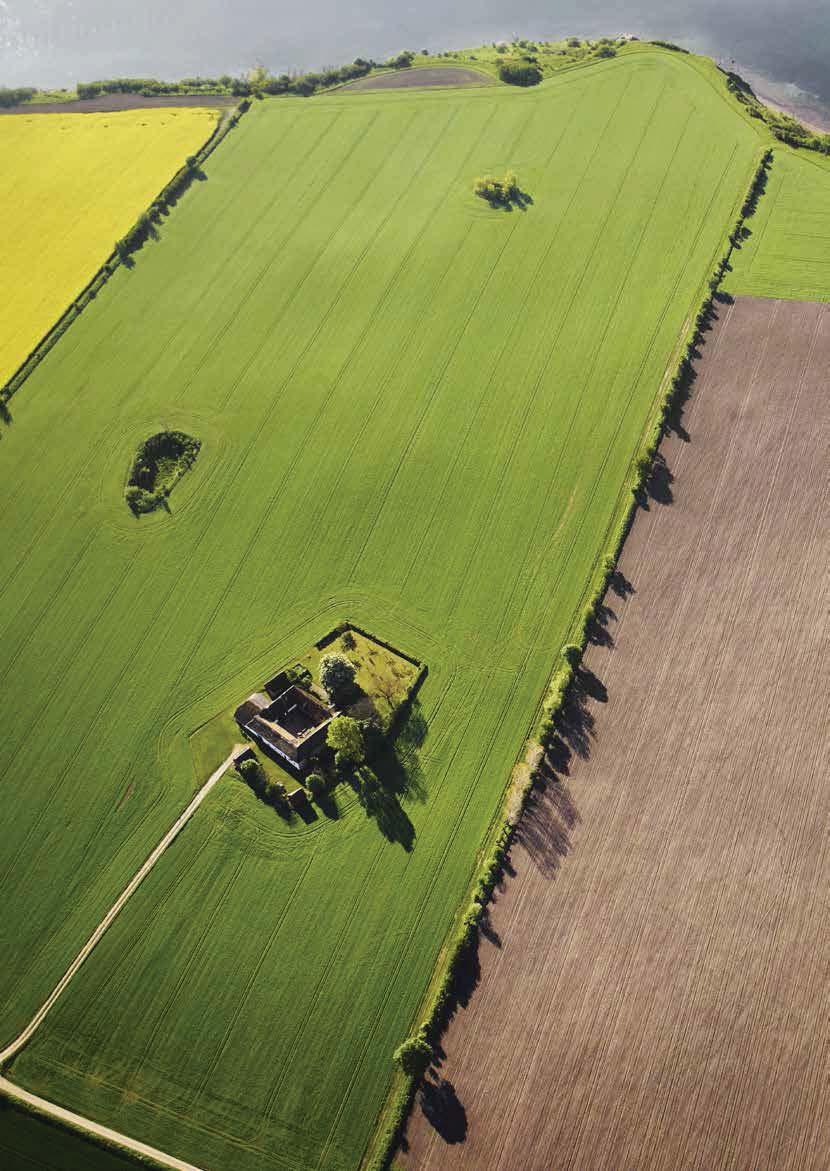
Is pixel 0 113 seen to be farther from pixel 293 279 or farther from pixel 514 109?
pixel 514 109

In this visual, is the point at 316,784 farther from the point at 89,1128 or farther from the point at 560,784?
the point at 89,1128

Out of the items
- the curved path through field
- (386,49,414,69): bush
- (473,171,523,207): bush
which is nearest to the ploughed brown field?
the curved path through field

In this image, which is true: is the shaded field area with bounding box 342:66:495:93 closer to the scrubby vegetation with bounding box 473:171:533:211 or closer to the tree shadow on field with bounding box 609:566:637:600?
the scrubby vegetation with bounding box 473:171:533:211

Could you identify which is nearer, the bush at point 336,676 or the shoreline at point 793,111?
the bush at point 336,676

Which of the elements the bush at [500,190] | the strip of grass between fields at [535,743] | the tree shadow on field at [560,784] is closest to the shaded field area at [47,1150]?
the strip of grass between fields at [535,743]

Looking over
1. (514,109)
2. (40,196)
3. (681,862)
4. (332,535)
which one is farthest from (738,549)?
(40,196)

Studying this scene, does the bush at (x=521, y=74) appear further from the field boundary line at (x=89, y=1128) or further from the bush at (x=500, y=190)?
the field boundary line at (x=89, y=1128)
